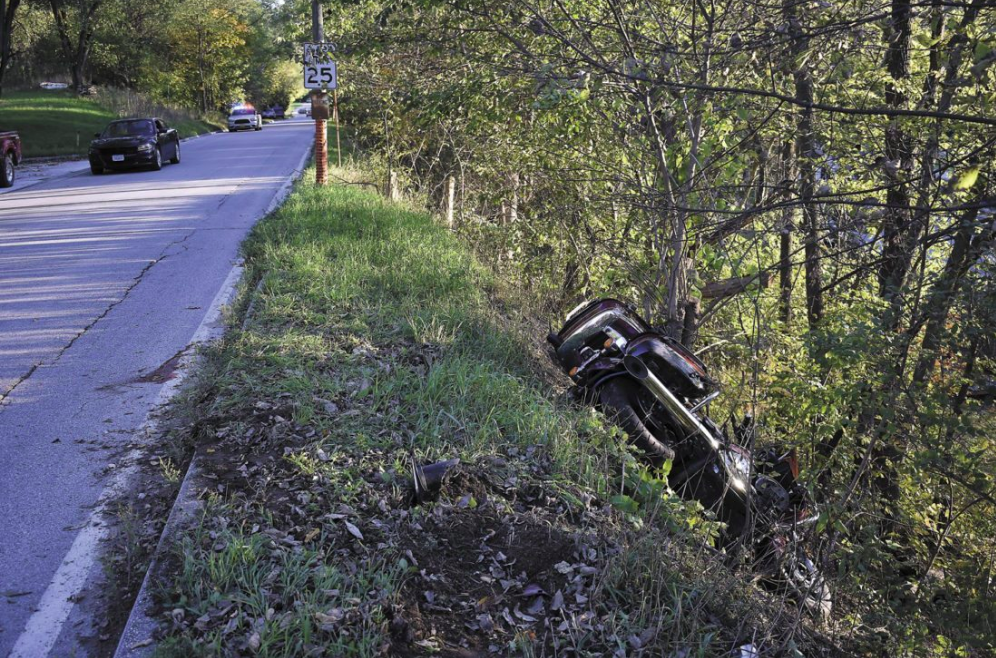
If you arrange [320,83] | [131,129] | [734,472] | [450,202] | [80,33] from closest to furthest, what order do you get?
[734,472] < [320,83] < [450,202] < [131,129] < [80,33]

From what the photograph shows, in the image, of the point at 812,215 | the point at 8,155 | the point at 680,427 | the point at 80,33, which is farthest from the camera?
the point at 80,33

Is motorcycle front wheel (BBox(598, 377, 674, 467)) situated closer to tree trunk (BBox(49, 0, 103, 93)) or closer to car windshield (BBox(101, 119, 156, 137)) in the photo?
car windshield (BBox(101, 119, 156, 137))

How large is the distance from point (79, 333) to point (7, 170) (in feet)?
46.7

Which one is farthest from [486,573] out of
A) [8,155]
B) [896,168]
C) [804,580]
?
[8,155]

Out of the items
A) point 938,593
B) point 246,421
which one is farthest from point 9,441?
point 938,593

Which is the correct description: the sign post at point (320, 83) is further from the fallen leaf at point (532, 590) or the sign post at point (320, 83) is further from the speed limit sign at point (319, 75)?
the fallen leaf at point (532, 590)

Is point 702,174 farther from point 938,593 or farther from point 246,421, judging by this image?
point 246,421

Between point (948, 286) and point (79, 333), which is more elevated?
point (948, 286)

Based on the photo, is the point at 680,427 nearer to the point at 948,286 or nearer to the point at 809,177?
the point at 948,286

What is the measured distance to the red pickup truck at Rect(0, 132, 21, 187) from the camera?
Answer: 18609 millimetres

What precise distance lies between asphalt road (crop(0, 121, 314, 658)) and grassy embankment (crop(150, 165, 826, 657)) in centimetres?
67

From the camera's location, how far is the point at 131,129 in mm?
23516

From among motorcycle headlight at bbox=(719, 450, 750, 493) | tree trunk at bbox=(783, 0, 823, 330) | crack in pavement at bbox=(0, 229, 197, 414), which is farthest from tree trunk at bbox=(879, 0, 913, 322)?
crack in pavement at bbox=(0, 229, 197, 414)

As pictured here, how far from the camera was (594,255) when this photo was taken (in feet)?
38.1
